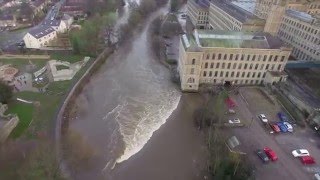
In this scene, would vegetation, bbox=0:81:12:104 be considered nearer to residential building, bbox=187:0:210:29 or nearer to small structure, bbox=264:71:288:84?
small structure, bbox=264:71:288:84

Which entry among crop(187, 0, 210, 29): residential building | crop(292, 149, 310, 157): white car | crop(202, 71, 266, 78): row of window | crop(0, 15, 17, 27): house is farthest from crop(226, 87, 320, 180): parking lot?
crop(0, 15, 17, 27): house

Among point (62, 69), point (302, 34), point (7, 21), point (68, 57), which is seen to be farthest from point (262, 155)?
point (7, 21)

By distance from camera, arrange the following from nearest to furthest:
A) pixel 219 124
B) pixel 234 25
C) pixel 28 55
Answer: pixel 219 124 < pixel 28 55 < pixel 234 25

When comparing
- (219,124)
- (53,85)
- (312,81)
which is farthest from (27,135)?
(312,81)

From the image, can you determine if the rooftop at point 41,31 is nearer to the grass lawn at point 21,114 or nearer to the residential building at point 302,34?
the grass lawn at point 21,114

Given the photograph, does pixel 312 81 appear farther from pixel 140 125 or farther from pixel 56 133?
pixel 56 133

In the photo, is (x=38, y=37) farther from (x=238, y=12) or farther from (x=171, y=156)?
(x=238, y=12)
